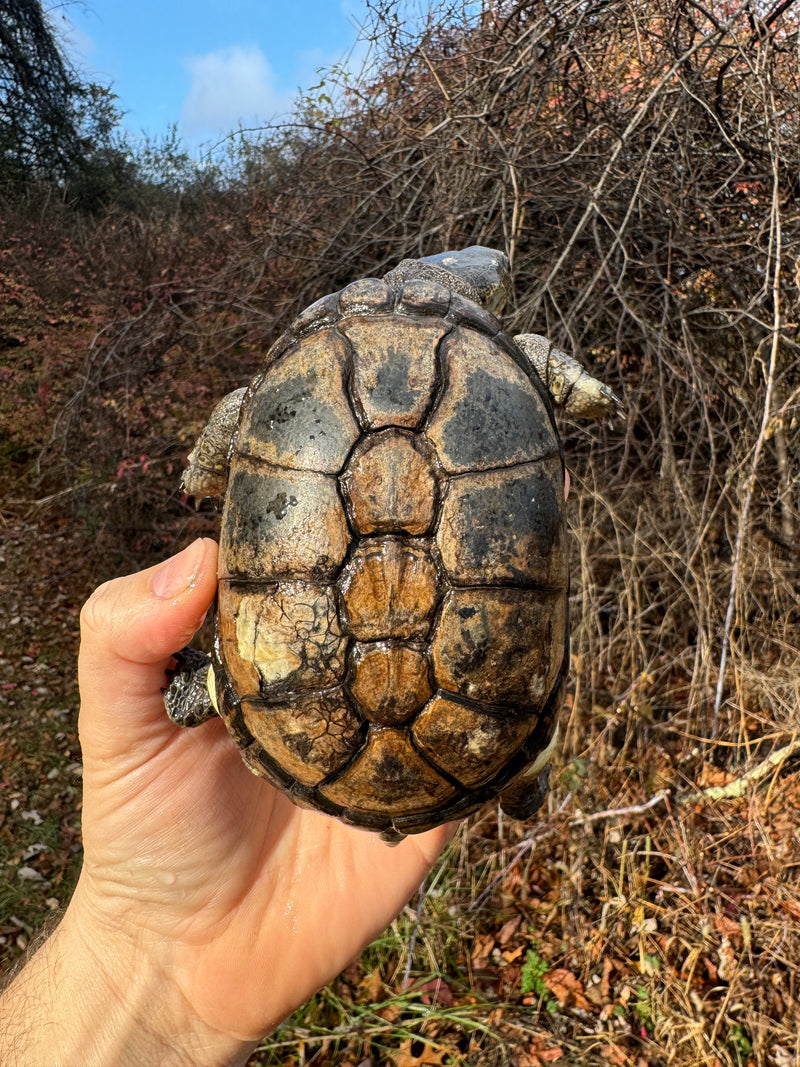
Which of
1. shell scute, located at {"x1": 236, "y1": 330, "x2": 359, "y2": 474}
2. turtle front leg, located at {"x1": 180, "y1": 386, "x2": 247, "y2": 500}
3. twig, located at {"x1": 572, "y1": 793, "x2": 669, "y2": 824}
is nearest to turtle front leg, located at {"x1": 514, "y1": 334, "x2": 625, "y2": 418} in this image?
shell scute, located at {"x1": 236, "y1": 330, "x2": 359, "y2": 474}

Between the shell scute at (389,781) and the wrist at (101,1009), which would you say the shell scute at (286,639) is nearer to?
the shell scute at (389,781)

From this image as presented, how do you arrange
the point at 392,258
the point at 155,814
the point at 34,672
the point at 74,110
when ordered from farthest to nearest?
the point at 74,110 < the point at 34,672 < the point at 392,258 < the point at 155,814

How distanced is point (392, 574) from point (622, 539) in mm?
2750

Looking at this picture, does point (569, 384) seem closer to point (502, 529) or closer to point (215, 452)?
point (502, 529)

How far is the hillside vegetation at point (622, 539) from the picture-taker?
298 cm

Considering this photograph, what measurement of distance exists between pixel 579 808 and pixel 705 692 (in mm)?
846

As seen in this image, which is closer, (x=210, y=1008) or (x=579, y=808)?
(x=210, y=1008)

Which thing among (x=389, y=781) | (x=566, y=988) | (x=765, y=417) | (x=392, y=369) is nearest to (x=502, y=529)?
(x=392, y=369)

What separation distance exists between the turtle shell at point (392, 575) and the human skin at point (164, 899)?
1.36 feet

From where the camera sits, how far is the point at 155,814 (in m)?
2.01

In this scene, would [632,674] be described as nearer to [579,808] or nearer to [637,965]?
[579,808]

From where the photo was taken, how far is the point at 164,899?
2049 mm

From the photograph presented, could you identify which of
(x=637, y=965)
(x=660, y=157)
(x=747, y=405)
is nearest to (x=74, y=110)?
(x=660, y=157)

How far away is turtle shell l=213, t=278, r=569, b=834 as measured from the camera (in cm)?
144
